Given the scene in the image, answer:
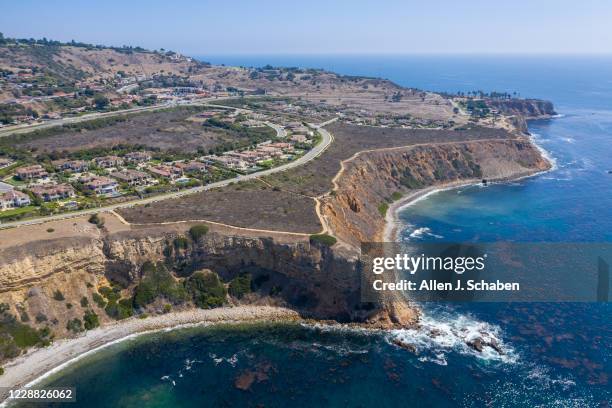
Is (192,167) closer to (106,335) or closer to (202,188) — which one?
(202,188)

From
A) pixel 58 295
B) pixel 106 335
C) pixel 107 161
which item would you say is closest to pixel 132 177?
pixel 107 161

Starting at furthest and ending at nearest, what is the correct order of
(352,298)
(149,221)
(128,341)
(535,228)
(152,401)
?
(535,228) < (149,221) < (352,298) < (128,341) < (152,401)

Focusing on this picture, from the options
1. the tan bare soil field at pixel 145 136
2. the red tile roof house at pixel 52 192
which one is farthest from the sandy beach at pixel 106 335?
the tan bare soil field at pixel 145 136

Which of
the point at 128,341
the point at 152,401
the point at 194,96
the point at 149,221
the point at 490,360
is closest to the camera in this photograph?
the point at 152,401

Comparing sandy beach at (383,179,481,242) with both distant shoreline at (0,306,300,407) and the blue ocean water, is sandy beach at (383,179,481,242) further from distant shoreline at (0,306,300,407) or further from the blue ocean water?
distant shoreline at (0,306,300,407)

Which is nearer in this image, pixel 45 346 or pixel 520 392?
pixel 520 392

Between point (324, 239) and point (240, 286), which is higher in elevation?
point (324, 239)

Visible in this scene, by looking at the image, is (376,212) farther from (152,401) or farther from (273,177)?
(152,401)

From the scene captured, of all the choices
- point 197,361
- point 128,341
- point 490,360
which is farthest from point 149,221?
point 490,360
